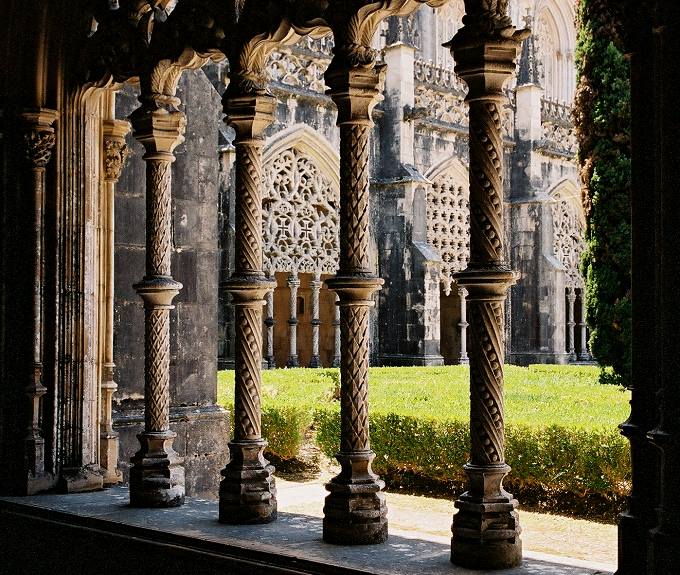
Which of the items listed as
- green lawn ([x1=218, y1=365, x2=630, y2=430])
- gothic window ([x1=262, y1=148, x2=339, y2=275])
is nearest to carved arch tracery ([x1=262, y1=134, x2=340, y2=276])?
gothic window ([x1=262, y1=148, x2=339, y2=275])

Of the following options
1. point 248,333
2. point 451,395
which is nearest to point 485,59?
point 248,333

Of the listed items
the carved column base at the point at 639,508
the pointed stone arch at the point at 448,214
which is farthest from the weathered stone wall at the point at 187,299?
the pointed stone arch at the point at 448,214

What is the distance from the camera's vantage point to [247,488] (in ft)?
11.4

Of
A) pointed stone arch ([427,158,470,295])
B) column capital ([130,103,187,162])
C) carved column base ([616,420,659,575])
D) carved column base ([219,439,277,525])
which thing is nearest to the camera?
carved column base ([616,420,659,575])

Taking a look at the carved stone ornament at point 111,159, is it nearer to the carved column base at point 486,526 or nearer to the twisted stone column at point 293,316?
the carved column base at point 486,526

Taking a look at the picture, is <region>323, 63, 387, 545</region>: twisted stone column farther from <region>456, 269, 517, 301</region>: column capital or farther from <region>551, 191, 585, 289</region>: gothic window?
<region>551, 191, 585, 289</region>: gothic window

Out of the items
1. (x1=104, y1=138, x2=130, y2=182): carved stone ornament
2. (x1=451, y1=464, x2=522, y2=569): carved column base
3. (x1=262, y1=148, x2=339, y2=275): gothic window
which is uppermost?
(x1=262, y1=148, x2=339, y2=275): gothic window

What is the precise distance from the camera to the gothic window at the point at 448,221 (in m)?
16.4

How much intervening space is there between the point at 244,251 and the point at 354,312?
0.62 metres

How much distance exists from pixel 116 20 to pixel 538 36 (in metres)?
16.9

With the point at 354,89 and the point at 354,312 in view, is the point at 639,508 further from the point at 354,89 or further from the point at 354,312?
the point at 354,89

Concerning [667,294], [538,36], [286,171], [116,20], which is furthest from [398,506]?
[538,36]

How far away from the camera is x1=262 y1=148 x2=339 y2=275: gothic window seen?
1317 centimetres

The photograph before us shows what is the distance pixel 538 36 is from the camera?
64.7 feet
